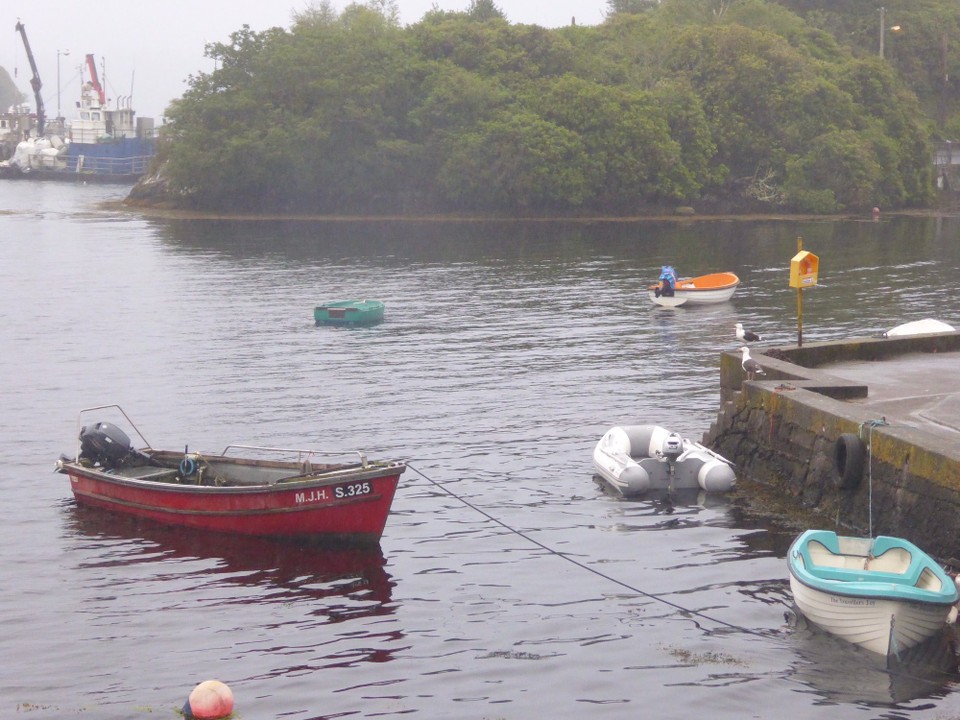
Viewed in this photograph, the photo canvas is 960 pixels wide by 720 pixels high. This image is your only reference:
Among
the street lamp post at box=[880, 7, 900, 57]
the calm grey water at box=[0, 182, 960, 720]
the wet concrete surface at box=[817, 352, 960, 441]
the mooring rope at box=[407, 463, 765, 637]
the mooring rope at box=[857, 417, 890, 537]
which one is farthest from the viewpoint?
the street lamp post at box=[880, 7, 900, 57]

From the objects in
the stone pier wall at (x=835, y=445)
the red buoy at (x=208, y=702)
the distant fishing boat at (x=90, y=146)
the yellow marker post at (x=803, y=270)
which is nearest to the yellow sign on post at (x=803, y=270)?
the yellow marker post at (x=803, y=270)

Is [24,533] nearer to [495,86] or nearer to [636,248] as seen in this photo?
[636,248]

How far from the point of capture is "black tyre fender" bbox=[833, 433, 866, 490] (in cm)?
1895

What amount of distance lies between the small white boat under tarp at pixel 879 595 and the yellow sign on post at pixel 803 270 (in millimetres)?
8485

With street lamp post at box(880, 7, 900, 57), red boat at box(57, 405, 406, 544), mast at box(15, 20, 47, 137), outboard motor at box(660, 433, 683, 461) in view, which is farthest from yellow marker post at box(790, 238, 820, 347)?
mast at box(15, 20, 47, 137)

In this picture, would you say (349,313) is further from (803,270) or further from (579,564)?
(579,564)

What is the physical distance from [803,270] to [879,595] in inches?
414

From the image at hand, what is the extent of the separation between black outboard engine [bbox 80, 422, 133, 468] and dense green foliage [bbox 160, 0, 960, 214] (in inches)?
2844

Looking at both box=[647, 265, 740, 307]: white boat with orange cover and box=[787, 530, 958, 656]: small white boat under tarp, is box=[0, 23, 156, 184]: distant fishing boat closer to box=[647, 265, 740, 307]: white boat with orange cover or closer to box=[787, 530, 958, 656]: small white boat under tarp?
box=[647, 265, 740, 307]: white boat with orange cover

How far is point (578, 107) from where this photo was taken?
9619cm

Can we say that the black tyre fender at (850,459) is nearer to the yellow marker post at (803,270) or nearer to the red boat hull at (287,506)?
the yellow marker post at (803,270)

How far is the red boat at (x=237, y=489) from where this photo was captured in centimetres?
1928

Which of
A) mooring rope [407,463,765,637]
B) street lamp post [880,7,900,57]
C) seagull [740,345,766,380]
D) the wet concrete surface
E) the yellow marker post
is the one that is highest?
street lamp post [880,7,900,57]

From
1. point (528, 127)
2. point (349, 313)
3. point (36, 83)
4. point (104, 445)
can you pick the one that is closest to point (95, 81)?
point (36, 83)
